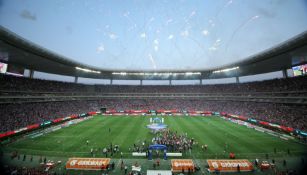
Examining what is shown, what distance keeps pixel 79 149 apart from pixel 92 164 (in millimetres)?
7269

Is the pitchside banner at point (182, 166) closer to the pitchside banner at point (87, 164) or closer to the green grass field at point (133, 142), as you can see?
the green grass field at point (133, 142)

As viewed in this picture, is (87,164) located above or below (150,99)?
below

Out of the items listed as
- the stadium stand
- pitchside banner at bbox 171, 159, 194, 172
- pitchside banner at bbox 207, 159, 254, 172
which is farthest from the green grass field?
the stadium stand

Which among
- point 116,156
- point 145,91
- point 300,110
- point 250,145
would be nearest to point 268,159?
point 250,145

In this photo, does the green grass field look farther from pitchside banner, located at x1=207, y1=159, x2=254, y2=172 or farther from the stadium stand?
the stadium stand

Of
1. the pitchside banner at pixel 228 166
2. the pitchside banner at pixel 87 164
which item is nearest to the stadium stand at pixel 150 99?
the pitchside banner at pixel 87 164

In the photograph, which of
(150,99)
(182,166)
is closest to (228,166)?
(182,166)

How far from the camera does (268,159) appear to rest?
69.7 feet

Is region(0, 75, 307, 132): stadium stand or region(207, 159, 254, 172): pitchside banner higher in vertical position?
region(0, 75, 307, 132): stadium stand

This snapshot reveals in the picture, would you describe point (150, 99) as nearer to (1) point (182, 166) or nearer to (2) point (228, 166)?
(1) point (182, 166)

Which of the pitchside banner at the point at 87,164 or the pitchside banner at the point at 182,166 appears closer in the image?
the pitchside banner at the point at 182,166

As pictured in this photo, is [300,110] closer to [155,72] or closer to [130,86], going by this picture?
[155,72]

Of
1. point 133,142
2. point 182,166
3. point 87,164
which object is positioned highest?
point 133,142

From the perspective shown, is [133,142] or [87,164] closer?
[87,164]
